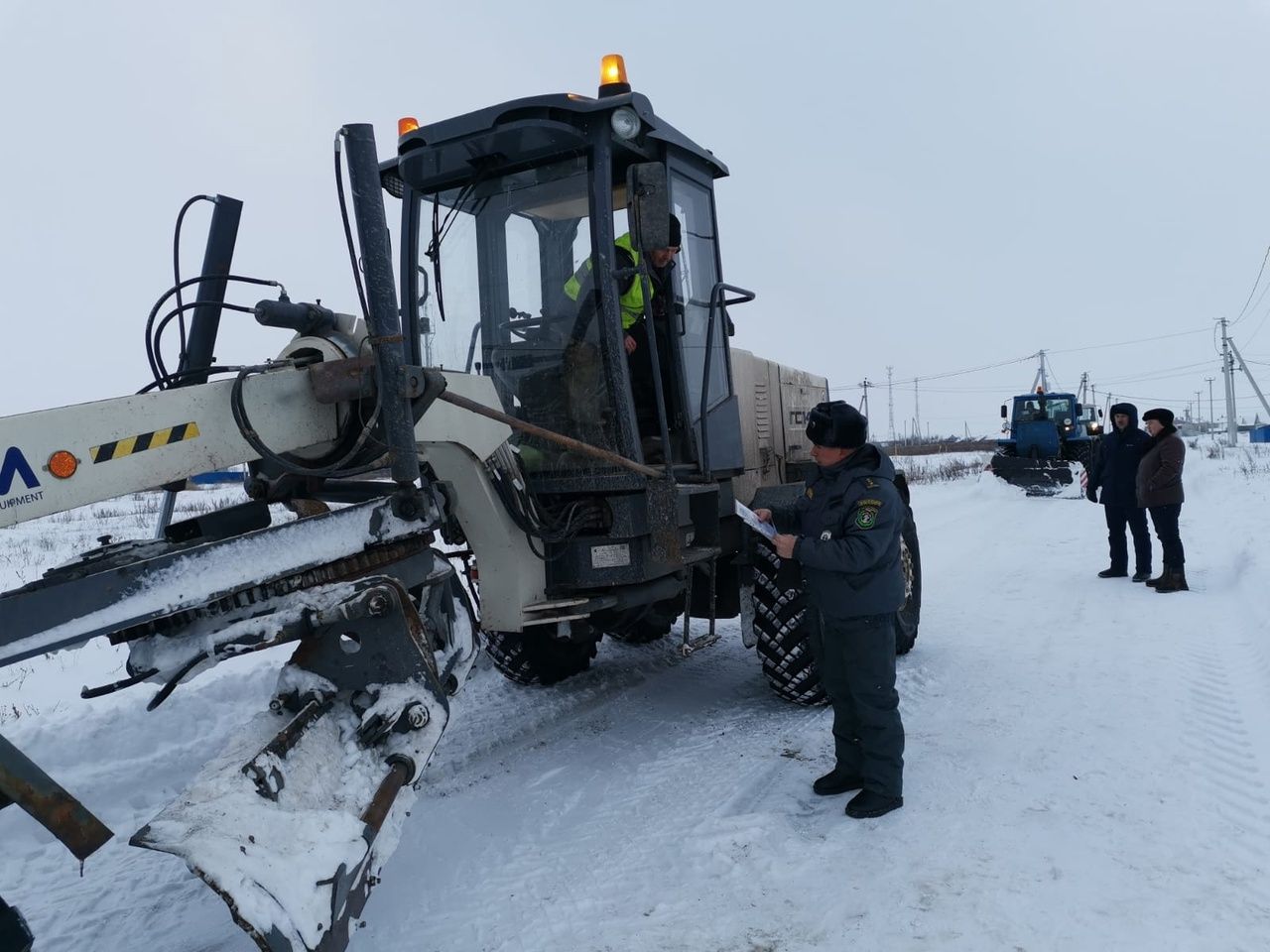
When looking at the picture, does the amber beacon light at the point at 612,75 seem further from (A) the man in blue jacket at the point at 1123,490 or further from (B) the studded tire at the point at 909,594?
(A) the man in blue jacket at the point at 1123,490

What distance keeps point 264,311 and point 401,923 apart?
76.4 inches

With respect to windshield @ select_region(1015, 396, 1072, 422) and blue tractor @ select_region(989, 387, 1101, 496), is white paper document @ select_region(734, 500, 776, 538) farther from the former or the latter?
windshield @ select_region(1015, 396, 1072, 422)

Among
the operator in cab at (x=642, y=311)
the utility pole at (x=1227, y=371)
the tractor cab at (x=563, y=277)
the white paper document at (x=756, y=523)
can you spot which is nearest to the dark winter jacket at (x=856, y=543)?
the white paper document at (x=756, y=523)

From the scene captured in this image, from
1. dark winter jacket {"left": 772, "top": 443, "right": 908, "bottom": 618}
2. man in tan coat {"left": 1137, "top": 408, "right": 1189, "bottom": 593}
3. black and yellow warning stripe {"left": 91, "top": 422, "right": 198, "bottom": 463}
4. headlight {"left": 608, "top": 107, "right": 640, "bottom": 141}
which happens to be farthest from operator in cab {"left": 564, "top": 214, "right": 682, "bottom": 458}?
man in tan coat {"left": 1137, "top": 408, "right": 1189, "bottom": 593}

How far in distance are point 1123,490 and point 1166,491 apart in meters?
0.63

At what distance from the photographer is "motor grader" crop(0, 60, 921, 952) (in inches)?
87.3

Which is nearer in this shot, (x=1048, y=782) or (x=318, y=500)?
(x=318, y=500)

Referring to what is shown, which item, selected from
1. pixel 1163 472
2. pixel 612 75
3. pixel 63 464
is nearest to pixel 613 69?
pixel 612 75

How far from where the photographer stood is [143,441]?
2377mm

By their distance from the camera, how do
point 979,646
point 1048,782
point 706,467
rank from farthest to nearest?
point 979,646 → point 706,467 → point 1048,782

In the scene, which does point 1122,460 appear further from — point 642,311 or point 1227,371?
point 1227,371

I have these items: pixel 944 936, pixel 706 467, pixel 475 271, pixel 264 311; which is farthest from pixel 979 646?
pixel 264 311

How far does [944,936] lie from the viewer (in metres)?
2.63

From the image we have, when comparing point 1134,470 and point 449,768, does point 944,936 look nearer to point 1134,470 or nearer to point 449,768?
point 449,768
